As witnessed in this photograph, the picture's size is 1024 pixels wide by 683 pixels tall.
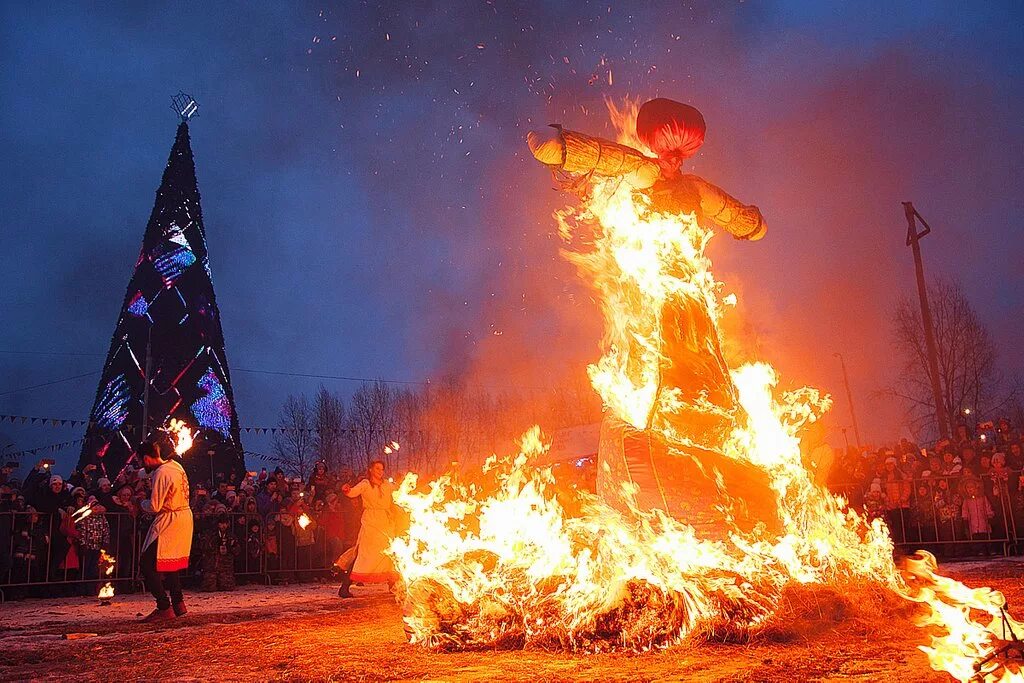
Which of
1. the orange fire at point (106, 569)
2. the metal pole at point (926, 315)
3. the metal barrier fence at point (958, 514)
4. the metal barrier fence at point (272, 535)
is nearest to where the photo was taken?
the metal barrier fence at point (272, 535)

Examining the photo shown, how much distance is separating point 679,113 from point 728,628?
3936 mm

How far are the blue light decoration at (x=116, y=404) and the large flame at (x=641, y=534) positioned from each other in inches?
631

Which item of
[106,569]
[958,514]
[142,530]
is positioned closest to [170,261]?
[142,530]

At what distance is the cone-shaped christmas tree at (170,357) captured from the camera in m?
20.1

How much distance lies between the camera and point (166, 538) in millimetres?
8609

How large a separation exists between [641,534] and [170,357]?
17896mm

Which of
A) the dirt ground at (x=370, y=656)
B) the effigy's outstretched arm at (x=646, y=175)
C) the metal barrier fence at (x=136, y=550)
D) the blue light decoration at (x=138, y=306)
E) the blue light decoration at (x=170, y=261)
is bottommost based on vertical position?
the dirt ground at (x=370, y=656)

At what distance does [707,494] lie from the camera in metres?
5.55

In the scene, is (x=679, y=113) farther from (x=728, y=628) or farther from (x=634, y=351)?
(x=728, y=628)

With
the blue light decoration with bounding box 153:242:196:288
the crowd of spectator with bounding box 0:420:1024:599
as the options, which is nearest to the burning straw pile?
the crowd of spectator with bounding box 0:420:1024:599

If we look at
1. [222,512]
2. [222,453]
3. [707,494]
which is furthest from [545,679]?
[222,453]

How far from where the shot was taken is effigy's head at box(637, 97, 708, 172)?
247 inches

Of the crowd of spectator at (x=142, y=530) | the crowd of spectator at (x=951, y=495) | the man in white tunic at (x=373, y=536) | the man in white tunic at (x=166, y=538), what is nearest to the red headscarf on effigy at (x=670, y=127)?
the man in white tunic at (x=166, y=538)

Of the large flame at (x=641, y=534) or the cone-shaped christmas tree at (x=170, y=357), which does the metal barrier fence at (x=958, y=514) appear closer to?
the large flame at (x=641, y=534)
